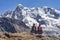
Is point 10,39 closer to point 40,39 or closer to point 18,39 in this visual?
point 18,39

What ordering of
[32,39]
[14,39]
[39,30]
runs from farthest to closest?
[39,30], [32,39], [14,39]

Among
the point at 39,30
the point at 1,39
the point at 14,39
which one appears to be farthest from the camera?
the point at 39,30

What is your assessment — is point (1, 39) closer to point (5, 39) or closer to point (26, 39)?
point (5, 39)

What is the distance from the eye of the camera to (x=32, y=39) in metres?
115

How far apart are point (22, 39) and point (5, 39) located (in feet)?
30.3

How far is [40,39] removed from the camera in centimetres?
12206

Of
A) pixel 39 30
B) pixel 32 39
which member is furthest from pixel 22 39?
pixel 39 30

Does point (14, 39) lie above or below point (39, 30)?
below

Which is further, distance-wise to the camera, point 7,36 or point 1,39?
point 7,36

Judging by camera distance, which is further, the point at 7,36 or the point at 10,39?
the point at 7,36

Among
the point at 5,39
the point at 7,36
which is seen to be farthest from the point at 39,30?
the point at 5,39

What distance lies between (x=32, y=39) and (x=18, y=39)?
32.1 feet

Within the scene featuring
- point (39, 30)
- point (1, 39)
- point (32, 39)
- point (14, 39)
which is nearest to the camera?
point (1, 39)

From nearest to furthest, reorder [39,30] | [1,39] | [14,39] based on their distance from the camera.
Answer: [1,39] → [14,39] → [39,30]
